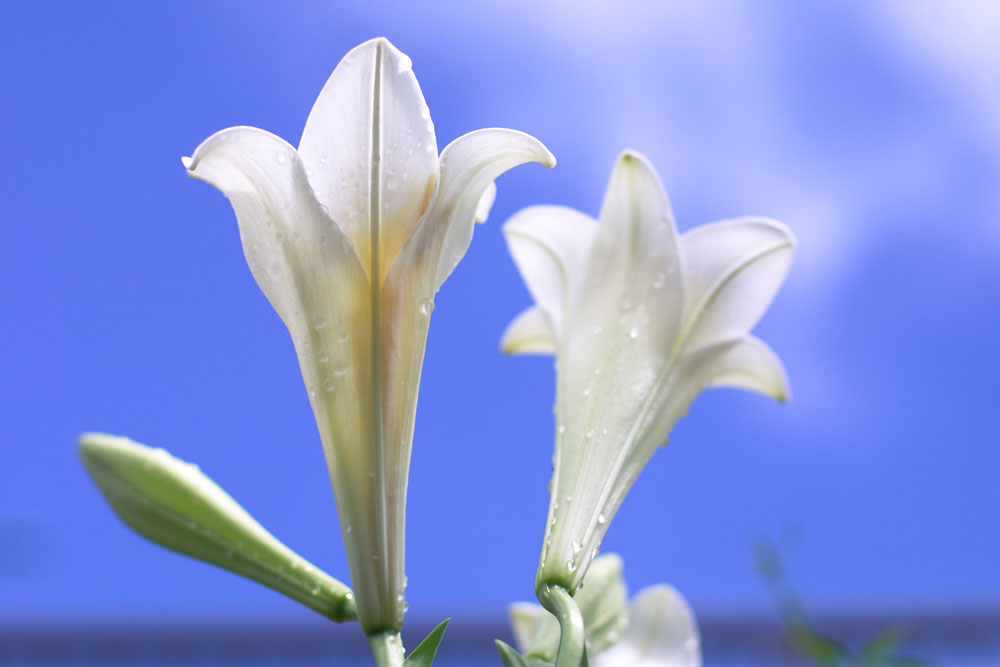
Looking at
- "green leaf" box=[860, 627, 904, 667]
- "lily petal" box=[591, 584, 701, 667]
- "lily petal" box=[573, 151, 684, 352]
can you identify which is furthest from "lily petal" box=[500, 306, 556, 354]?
"green leaf" box=[860, 627, 904, 667]

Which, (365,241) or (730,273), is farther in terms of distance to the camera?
(730,273)

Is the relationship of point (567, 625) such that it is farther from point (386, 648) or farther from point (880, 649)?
point (880, 649)

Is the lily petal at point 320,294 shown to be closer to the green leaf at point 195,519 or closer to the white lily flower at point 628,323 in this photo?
the green leaf at point 195,519

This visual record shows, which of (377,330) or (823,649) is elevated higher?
(377,330)

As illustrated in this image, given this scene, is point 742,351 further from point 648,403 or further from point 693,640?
point 693,640

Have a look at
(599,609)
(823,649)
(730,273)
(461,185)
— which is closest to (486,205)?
(461,185)

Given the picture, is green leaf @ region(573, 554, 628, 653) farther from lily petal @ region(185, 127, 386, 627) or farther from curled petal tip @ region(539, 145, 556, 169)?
curled petal tip @ region(539, 145, 556, 169)

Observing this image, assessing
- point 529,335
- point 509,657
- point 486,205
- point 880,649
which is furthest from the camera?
point 529,335
